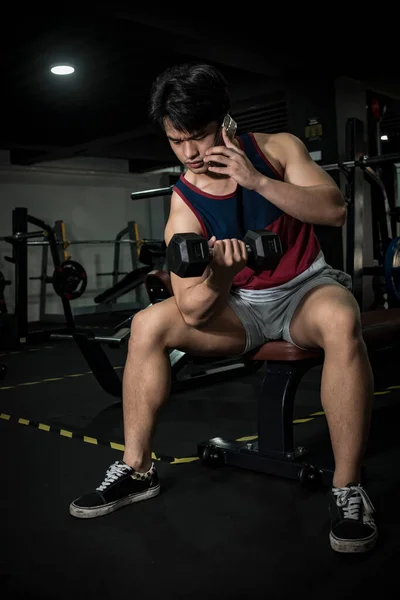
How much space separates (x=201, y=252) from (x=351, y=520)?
67 cm

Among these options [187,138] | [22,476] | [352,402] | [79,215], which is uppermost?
[79,215]

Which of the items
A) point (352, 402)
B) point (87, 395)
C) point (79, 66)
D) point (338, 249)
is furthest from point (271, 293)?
point (79, 66)

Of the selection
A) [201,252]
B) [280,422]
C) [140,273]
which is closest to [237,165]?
[201,252]

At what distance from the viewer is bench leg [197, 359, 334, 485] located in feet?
5.89

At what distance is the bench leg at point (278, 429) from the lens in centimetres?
180

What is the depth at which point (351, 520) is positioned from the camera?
1.37m

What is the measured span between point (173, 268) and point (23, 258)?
14.0 ft

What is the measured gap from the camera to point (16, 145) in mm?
8023

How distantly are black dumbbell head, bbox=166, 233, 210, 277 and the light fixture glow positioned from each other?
4.52 metres

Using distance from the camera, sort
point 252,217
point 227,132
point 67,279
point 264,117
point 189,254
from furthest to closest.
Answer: point 264,117
point 67,279
point 252,217
point 227,132
point 189,254

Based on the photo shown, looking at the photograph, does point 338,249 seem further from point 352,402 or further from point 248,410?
A: point 352,402

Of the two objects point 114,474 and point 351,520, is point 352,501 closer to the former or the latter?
point 351,520

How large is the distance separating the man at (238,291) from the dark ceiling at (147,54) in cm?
258

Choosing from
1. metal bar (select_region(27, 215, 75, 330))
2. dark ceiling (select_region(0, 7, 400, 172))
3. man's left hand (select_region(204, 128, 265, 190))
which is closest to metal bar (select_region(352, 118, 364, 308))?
dark ceiling (select_region(0, 7, 400, 172))
